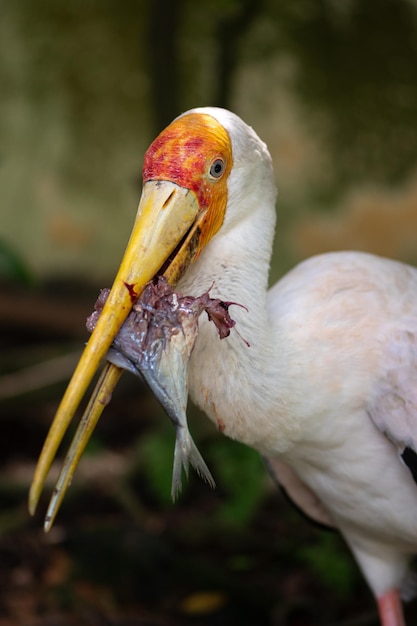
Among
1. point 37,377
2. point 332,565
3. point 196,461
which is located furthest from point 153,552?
point 196,461

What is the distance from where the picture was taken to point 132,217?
Answer: 6066mm

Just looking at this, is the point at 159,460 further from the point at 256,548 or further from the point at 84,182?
the point at 84,182

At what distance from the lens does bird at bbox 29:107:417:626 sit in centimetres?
223

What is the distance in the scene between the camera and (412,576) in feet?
11.2

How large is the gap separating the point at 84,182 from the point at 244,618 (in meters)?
3.30

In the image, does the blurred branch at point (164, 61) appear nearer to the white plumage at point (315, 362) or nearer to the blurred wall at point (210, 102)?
the blurred wall at point (210, 102)

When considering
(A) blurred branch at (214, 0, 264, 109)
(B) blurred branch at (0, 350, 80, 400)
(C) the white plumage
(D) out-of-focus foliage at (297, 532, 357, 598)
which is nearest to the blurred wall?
(A) blurred branch at (214, 0, 264, 109)

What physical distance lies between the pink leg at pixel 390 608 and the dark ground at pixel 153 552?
48 cm

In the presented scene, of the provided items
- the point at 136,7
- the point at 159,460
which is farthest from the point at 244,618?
the point at 136,7

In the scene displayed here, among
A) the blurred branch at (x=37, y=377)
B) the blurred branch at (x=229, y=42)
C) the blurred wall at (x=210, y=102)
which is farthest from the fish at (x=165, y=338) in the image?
the blurred branch at (x=229, y=42)

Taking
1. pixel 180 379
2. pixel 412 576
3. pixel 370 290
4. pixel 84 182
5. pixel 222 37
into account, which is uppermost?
pixel 222 37

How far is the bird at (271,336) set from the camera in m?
Answer: 2.23

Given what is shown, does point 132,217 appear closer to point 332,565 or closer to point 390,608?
point 332,565

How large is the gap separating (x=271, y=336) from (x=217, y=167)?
496 mm
